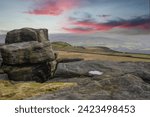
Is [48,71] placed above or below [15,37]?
below

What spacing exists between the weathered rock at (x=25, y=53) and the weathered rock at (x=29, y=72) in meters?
0.59

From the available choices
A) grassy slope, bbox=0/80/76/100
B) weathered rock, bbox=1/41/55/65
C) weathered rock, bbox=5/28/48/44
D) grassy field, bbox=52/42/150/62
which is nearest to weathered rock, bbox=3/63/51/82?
weathered rock, bbox=1/41/55/65

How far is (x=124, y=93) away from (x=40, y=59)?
1514 centimetres

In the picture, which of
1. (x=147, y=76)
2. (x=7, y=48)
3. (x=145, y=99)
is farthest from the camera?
(x=7, y=48)

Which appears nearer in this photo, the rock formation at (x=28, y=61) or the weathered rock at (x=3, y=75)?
the rock formation at (x=28, y=61)

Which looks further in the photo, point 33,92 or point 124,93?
point 33,92

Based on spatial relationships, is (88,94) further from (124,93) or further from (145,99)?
(145,99)

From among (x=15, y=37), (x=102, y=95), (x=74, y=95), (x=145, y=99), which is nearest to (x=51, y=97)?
(x=74, y=95)

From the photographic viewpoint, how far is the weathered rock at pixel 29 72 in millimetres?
29875

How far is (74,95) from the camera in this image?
16875 millimetres

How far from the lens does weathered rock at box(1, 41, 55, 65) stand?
30.3 m

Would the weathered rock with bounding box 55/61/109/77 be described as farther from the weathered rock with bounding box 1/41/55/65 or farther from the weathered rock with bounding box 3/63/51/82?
the weathered rock with bounding box 1/41/55/65

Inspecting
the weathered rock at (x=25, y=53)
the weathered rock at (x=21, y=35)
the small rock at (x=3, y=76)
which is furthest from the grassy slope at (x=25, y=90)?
the weathered rock at (x=21, y=35)

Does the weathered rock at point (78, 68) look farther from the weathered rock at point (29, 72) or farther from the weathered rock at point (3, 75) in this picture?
the weathered rock at point (3, 75)
